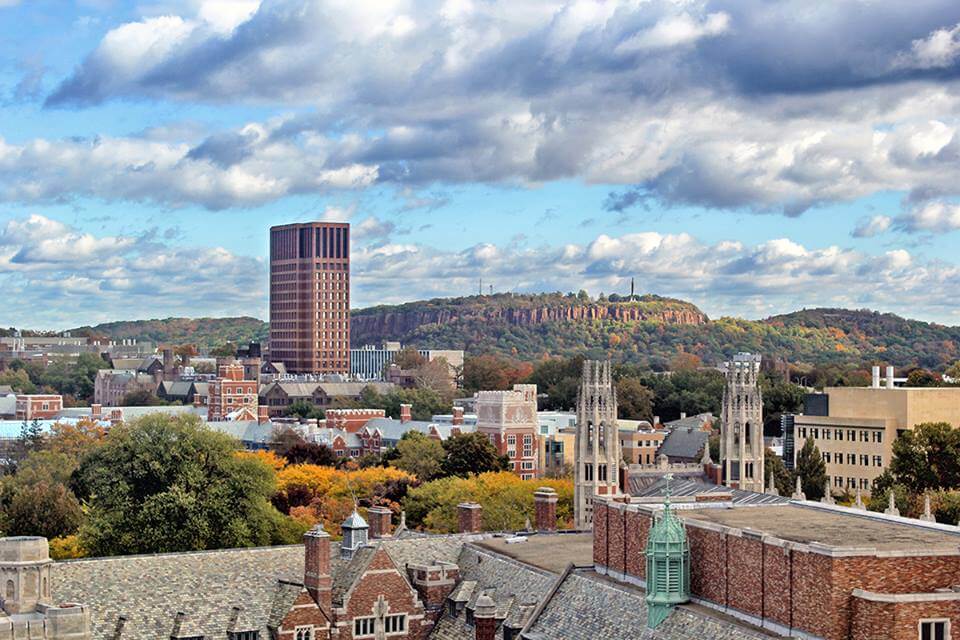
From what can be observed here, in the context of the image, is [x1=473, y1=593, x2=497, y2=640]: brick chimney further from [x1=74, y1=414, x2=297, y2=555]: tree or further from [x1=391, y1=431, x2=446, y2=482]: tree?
[x1=391, y1=431, x2=446, y2=482]: tree

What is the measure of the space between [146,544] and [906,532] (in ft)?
154

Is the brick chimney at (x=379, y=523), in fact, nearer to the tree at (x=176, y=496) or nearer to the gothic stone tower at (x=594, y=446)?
the tree at (x=176, y=496)

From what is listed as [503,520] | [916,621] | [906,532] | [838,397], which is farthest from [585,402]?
[916,621]

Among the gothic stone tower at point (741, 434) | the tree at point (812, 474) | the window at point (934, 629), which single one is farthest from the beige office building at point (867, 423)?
the window at point (934, 629)

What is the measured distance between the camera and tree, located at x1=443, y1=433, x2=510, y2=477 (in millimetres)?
132375

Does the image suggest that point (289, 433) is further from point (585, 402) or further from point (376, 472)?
point (585, 402)

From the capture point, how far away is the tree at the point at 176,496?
78.5m

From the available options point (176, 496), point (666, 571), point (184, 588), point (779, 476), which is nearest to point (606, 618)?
point (666, 571)

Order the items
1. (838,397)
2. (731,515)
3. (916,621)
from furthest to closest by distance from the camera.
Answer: (838,397) < (731,515) < (916,621)

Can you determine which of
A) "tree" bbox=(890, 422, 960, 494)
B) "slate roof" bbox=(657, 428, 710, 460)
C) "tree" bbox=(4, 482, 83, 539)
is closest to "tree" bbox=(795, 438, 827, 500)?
"tree" bbox=(890, 422, 960, 494)

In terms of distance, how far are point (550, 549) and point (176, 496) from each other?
29.2 metres

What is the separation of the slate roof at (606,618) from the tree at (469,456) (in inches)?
3264

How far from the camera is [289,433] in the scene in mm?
175500

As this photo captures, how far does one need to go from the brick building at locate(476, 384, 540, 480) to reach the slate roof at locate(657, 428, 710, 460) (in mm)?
18746
